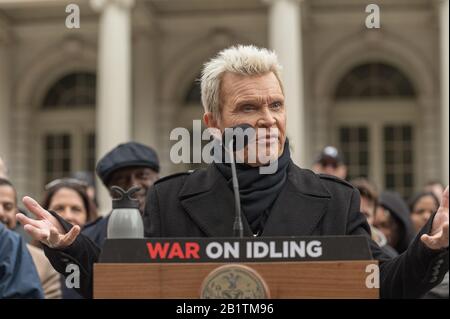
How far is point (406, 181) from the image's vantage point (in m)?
18.2

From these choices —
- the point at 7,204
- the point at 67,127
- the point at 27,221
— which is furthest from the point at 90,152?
the point at 27,221

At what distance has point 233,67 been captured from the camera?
8.76 feet

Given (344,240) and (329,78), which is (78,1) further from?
(344,240)

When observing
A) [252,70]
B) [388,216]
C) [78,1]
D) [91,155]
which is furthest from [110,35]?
[252,70]

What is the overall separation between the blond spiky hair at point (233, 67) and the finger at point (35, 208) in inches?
23.7

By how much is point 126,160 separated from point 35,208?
2063 millimetres

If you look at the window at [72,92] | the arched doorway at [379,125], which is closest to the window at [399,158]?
the arched doorway at [379,125]

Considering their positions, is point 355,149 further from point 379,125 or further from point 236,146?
point 236,146

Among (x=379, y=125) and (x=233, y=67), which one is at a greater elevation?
(x=379, y=125)

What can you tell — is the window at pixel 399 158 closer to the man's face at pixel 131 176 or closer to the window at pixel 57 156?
the window at pixel 57 156

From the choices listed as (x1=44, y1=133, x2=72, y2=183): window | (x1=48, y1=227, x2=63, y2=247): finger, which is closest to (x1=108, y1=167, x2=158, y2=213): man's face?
(x1=48, y1=227, x2=63, y2=247): finger

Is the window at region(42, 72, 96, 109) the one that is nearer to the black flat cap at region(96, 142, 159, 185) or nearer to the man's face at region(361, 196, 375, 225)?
the man's face at region(361, 196, 375, 225)

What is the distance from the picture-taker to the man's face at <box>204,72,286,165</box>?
256 centimetres

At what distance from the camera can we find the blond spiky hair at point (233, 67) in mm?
2645
